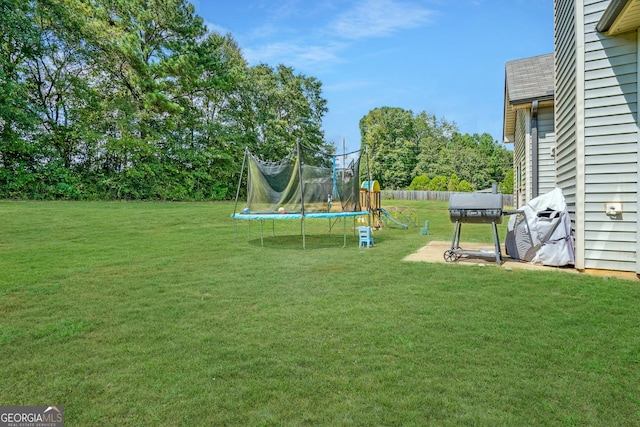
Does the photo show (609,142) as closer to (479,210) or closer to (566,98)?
(566,98)

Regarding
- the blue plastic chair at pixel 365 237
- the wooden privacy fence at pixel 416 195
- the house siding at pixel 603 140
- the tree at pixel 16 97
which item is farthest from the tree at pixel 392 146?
the house siding at pixel 603 140

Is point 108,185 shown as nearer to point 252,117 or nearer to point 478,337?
point 252,117

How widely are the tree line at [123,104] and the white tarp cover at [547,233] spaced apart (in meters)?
12.4

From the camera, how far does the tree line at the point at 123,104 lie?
17250 millimetres

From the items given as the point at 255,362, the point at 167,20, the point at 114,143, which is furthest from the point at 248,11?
the point at 255,362

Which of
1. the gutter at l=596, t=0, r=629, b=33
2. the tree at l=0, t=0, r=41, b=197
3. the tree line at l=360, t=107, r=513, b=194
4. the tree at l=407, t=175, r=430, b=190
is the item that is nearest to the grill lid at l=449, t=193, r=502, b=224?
the gutter at l=596, t=0, r=629, b=33

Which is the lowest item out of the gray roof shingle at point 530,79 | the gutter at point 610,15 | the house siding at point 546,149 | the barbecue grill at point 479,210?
the barbecue grill at point 479,210

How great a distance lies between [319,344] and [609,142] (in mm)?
4504

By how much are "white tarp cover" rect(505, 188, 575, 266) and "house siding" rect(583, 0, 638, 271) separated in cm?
39

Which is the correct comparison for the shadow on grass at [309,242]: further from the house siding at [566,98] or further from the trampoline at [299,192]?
the house siding at [566,98]

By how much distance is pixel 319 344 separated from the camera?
2.86m

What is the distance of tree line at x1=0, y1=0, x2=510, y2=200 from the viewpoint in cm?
1725

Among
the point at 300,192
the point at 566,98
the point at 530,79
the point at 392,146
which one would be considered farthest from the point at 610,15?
the point at 392,146

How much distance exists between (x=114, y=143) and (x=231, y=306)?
18.6 m
